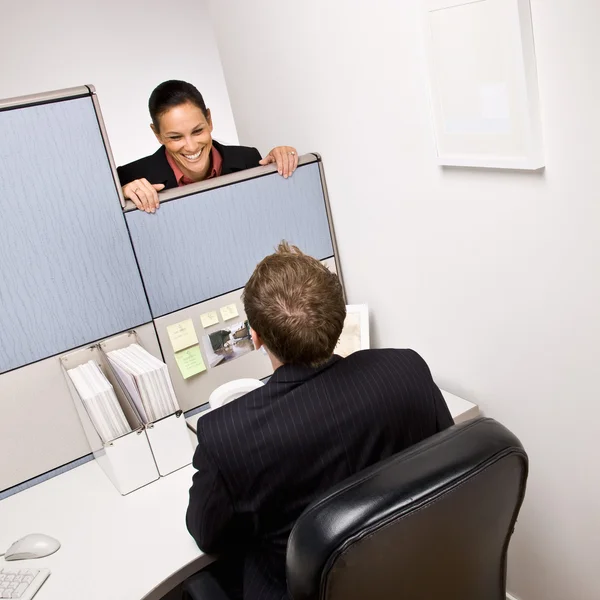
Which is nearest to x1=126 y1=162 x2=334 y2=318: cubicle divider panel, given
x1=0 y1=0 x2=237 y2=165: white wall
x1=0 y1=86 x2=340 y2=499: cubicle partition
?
x1=0 y1=86 x2=340 y2=499: cubicle partition

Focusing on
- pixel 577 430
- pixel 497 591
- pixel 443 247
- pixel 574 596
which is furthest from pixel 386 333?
pixel 497 591

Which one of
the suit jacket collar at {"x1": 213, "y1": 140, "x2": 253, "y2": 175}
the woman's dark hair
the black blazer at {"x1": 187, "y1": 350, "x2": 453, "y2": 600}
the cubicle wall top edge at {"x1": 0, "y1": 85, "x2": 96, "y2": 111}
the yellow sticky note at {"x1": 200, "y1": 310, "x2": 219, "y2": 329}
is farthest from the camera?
the suit jacket collar at {"x1": 213, "y1": 140, "x2": 253, "y2": 175}

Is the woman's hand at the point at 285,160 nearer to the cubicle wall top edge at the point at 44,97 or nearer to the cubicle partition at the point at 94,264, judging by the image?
the cubicle partition at the point at 94,264

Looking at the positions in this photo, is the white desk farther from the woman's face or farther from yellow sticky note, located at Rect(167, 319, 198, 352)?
the woman's face

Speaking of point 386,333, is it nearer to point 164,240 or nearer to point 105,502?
point 164,240

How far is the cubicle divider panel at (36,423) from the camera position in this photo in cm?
175

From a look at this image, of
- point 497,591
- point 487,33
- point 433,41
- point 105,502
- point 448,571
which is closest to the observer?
point 448,571

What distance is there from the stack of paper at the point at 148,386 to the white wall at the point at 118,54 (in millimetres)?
2373

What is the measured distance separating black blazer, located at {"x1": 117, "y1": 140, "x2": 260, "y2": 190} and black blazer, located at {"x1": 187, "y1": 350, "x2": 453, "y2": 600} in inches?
49.1

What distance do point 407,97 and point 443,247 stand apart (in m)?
0.39

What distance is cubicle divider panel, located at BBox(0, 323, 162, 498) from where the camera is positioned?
1.75 meters

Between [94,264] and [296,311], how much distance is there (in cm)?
78

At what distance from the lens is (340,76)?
191 cm

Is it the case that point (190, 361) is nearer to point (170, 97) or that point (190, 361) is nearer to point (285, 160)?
point (285, 160)
